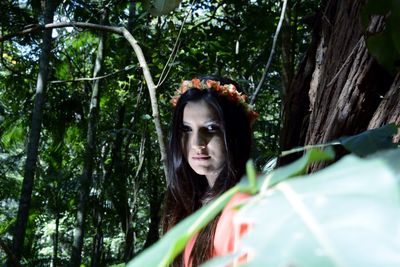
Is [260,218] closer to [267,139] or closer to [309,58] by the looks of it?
[309,58]

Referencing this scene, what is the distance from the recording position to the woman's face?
1070mm

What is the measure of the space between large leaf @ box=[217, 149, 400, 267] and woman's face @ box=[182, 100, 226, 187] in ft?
2.81

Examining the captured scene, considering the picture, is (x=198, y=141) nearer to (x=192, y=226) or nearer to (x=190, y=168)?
(x=190, y=168)

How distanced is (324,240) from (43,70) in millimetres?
3282

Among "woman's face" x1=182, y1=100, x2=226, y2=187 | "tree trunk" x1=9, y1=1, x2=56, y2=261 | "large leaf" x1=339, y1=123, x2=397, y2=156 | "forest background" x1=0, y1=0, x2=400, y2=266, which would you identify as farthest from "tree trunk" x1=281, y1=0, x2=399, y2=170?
"tree trunk" x1=9, y1=1, x2=56, y2=261

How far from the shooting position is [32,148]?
319 centimetres

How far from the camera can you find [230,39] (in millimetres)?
2990

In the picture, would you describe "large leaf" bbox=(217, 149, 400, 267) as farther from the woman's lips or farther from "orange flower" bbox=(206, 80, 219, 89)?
"orange flower" bbox=(206, 80, 219, 89)

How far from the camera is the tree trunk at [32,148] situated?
305cm

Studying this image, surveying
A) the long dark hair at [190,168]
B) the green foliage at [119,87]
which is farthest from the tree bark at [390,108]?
the green foliage at [119,87]

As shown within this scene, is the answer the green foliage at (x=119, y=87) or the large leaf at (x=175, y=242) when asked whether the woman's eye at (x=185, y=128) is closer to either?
the large leaf at (x=175, y=242)

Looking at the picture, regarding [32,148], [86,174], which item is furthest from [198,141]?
[86,174]

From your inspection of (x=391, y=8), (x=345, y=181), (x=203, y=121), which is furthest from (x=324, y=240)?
(x=203, y=121)

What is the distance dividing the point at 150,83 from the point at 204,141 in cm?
48
